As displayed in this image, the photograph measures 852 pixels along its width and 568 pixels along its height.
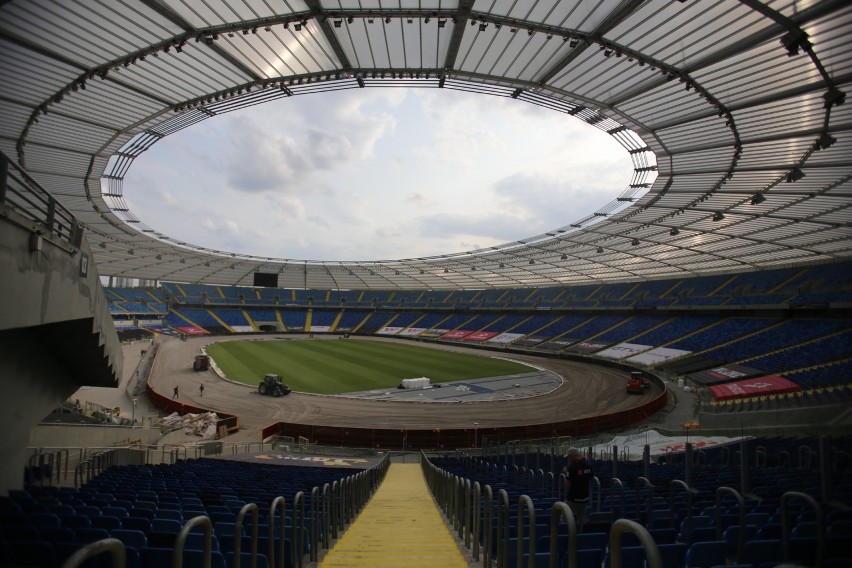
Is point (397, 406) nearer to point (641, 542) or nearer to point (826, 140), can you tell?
point (826, 140)

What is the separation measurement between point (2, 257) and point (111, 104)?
16359 millimetres

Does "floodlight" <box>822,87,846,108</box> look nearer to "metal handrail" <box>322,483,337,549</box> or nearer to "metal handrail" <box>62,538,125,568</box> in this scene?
"metal handrail" <box>322,483,337,549</box>

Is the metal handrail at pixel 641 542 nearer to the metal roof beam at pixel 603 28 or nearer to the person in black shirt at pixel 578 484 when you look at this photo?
the person in black shirt at pixel 578 484

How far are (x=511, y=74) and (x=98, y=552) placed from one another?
18.7m

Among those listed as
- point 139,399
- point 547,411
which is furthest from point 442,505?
point 139,399

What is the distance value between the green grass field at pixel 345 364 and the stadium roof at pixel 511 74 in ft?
61.8

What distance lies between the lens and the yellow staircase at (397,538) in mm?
5875

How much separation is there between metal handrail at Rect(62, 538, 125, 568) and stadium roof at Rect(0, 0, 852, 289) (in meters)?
14.0

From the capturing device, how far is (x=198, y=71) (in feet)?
56.4

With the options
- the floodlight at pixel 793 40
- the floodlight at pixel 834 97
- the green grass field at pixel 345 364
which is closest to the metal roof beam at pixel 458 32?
the floodlight at pixel 793 40

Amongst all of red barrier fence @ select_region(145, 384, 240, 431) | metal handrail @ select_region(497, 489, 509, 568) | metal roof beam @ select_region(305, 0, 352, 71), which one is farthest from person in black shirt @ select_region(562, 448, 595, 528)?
red barrier fence @ select_region(145, 384, 240, 431)

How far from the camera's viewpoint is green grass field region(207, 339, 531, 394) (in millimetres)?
37156

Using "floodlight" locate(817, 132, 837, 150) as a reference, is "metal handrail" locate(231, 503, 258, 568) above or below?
below

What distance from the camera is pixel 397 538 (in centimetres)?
720
